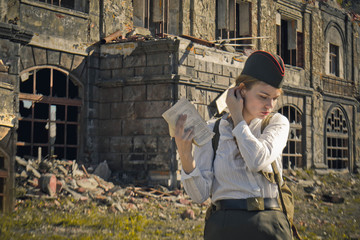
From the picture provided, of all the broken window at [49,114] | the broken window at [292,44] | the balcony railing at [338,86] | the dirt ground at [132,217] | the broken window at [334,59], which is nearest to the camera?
the dirt ground at [132,217]

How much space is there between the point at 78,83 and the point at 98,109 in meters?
0.81

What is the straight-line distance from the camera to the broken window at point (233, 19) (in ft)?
47.6

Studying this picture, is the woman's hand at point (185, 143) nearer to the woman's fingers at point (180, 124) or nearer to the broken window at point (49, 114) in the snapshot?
the woman's fingers at point (180, 124)

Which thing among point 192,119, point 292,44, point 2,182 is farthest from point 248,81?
point 292,44

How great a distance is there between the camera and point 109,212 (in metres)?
8.75

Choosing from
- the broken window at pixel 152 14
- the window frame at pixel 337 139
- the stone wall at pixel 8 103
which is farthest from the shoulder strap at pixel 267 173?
the window frame at pixel 337 139

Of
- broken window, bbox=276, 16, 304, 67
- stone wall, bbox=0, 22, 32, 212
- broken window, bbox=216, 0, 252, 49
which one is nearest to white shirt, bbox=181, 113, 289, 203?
stone wall, bbox=0, 22, 32, 212

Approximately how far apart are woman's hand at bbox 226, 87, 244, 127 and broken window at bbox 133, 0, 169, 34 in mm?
10281

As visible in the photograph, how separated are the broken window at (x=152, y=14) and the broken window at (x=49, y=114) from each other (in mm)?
2565

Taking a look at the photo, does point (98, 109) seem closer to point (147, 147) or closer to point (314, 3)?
point (147, 147)

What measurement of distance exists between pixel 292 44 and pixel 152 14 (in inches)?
250

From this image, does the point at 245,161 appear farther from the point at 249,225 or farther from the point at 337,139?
the point at 337,139

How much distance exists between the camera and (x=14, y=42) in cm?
947

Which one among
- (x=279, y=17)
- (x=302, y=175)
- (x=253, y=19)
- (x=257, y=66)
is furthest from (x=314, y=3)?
(x=257, y=66)
